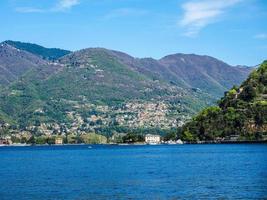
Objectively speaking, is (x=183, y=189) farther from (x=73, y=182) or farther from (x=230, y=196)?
(x=73, y=182)

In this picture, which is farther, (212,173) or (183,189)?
(212,173)

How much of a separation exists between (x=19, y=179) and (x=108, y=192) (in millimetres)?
31228

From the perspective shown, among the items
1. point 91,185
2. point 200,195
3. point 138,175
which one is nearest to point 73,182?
point 91,185

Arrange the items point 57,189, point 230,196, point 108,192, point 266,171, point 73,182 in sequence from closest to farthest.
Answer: point 230,196
point 108,192
point 57,189
point 73,182
point 266,171

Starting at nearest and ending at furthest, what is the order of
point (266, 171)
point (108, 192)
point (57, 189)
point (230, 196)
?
point (230, 196), point (108, 192), point (57, 189), point (266, 171)

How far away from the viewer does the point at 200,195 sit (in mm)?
69062

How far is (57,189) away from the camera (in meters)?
80.4

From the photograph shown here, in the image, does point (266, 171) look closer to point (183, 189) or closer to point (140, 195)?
point (183, 189)

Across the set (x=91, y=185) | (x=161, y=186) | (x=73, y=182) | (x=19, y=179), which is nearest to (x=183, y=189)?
(x=161, y=186)

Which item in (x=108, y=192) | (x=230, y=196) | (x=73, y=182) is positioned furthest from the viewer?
(x=73, y=182)

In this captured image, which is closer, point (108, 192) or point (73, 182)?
point (108, 192)

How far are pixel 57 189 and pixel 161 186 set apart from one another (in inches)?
556

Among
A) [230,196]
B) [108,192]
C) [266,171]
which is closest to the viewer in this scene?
[230,196]

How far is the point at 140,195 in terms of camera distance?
70688mm
